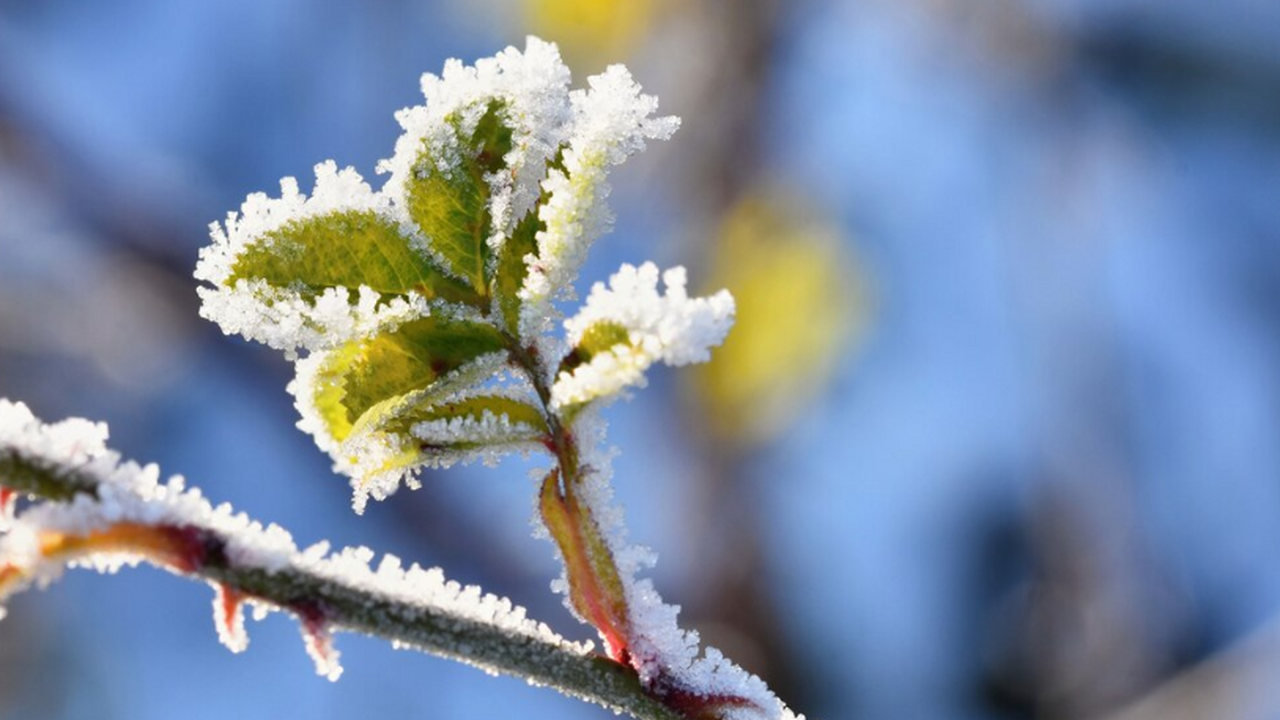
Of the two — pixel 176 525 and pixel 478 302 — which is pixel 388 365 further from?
pixel 176 525

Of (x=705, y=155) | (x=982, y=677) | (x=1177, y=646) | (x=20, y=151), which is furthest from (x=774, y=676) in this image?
(x=20, y=151)

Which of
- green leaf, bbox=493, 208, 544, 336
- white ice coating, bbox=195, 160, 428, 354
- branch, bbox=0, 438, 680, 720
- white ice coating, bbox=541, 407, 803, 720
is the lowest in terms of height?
branch, bbox=0, 438, 680, 720

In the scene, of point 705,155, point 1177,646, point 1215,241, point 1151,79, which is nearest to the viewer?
point 1177,646

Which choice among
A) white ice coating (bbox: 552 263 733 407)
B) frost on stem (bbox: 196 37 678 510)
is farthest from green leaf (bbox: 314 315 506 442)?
white ice coating (bbox: 552 263 733 407)

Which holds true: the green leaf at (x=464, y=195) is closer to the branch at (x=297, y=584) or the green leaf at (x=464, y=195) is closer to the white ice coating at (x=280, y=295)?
the white ice coating at (x=280, y=295)

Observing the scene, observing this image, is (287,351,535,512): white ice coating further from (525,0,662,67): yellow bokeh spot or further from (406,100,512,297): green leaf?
(525,0,662,67): yellow bokeh spot

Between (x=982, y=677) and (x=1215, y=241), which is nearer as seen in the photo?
(x=982, y=677)

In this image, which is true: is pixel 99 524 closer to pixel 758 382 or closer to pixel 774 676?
pixel 758 382
